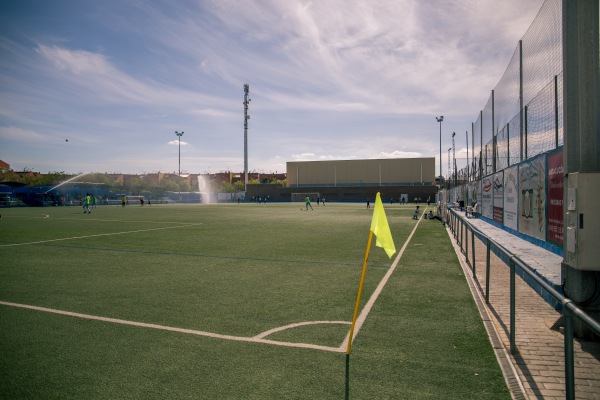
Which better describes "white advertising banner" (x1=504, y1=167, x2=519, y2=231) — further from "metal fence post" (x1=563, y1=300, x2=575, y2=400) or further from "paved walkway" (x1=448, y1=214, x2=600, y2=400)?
"metal fence post" (x1=563, y1=300, x2=575, y2=400)

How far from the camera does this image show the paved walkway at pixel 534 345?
12.2 feet

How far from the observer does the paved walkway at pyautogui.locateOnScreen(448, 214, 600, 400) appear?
146 inches

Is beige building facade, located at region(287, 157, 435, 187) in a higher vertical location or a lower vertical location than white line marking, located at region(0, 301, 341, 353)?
higher

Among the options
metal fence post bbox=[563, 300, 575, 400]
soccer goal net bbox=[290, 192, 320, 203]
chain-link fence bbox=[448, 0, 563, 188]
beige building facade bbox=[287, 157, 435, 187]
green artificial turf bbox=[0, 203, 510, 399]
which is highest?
beige building facade bbox=[287, 157, 435, 187]

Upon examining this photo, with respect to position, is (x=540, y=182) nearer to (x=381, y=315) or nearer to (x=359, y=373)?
(x=381, y=315)

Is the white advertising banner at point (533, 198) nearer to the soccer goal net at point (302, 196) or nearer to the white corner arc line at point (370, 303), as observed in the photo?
the white corner arc line at point (370, 303)

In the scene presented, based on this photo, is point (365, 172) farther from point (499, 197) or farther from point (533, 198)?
point (533, 198)

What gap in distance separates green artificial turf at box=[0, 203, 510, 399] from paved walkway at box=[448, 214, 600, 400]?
183mm

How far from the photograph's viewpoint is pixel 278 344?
15.9ft

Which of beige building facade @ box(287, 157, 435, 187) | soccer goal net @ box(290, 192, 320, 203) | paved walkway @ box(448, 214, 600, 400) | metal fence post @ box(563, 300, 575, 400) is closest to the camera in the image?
metal fence post @ box(563, 300, 575, 400)

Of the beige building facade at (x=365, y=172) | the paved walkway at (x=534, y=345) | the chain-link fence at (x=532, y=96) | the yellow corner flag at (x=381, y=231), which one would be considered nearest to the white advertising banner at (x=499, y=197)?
the chain-link fence at (x=532, y=96)

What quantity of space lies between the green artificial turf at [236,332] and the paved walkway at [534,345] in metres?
0.18

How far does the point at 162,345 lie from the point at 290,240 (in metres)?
11.1

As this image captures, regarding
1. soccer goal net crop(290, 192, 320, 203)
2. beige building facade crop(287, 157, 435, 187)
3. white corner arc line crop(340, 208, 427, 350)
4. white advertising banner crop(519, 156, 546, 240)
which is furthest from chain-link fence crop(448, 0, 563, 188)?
beige building facade crop(287, 157, 435, 187)
